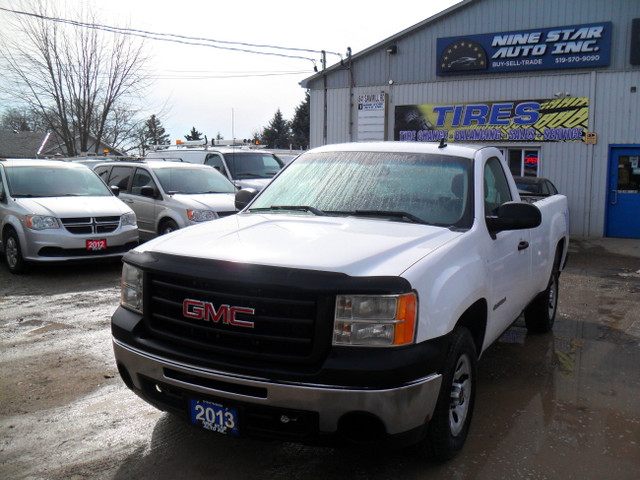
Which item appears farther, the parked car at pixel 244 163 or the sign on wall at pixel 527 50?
the sign on wall at pixel 527 50

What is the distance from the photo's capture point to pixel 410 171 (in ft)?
14.7

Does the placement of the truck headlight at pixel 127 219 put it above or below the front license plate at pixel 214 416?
above

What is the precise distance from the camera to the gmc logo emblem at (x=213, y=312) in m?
3.11

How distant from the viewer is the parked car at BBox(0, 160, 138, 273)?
9.26 meters

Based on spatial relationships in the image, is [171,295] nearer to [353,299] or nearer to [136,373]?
[136,373]

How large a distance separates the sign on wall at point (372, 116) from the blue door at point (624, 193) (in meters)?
6.47

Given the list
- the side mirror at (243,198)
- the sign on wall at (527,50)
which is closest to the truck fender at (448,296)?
the side mirror at (243,198)

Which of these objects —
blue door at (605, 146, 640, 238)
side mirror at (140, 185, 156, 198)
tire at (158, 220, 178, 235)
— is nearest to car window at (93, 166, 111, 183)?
side mirror at (140, 185, 156, 198)

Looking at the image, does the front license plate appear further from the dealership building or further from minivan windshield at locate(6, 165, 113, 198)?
the dealership building

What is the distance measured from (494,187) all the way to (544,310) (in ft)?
6.65

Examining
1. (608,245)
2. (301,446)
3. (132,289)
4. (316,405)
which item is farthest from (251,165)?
(316,405)

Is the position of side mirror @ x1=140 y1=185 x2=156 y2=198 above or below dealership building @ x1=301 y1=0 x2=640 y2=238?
below

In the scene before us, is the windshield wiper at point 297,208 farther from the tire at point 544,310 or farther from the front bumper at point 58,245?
the front bumper at point 58,245

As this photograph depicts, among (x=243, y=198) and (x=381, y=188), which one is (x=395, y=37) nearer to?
(x=243, y=198)
